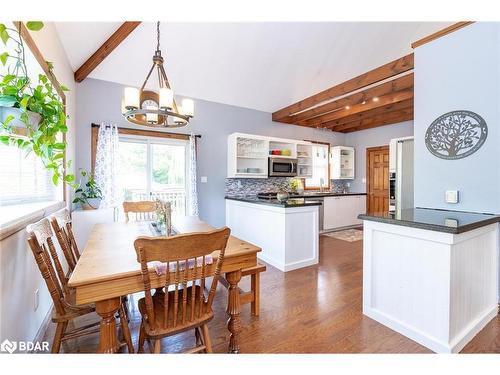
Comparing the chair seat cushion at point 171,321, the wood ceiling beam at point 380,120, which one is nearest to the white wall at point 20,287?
the chair seat cushion at point 171,321

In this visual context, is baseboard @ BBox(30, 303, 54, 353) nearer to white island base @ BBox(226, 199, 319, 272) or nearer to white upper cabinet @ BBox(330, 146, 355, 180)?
white island base @ BBox(226, 199, 319, 272)

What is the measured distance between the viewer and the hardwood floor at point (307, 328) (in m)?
1.66

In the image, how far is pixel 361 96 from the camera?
4.07 m

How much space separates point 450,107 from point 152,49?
365 cm

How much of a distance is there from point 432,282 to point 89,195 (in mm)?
3965

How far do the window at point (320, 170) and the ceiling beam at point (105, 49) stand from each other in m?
4.51

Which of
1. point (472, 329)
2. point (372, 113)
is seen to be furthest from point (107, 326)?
point (372, 113)

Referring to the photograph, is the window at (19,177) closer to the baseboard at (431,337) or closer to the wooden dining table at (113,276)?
the wooden dining table at (113,276)

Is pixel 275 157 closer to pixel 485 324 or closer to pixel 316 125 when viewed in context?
pixel 316 125

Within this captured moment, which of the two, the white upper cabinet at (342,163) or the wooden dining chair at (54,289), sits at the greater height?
the white upper cabinet at (342,163)

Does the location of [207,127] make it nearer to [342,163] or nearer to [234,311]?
[234,311]

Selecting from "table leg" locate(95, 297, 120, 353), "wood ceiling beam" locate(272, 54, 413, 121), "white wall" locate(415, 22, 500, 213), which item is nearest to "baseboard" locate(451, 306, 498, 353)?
"white wall" locate(415, 22, 500, 213)

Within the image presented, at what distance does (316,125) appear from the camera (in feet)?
19.5

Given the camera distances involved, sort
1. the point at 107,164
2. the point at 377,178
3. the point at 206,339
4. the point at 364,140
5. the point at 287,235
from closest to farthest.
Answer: the point at 206,339, the point at 287,235, the point at 107,164, the point at 377,178, the point at 364,140
